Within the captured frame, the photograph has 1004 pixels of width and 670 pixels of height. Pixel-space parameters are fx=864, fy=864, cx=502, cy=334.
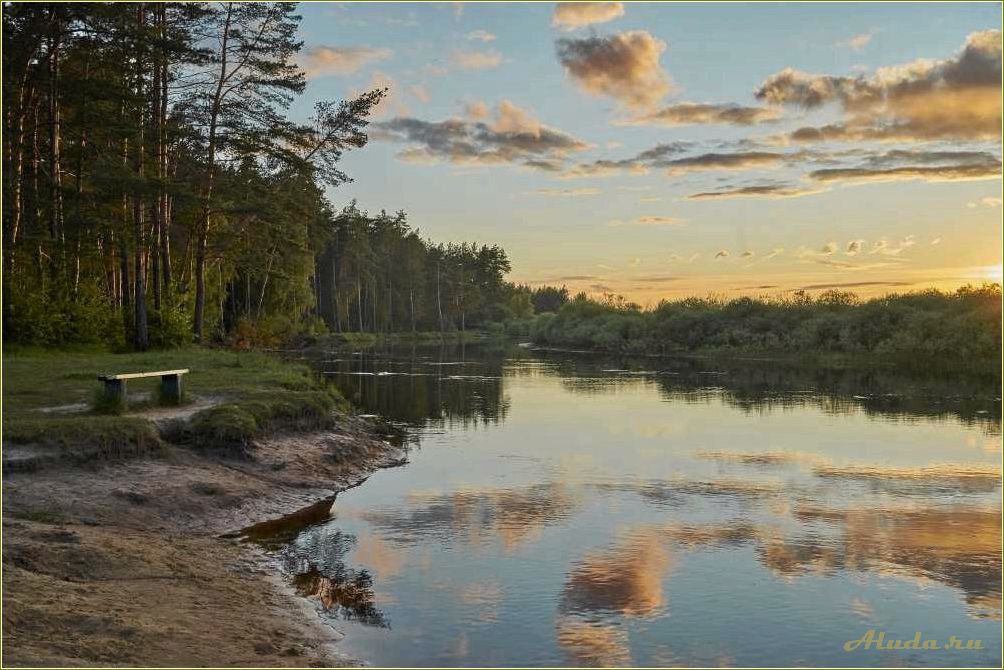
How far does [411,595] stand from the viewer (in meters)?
10.4

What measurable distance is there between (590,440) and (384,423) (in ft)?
21.7

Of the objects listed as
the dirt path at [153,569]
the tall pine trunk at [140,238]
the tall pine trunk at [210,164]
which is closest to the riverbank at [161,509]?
the dirt path at [153,569]

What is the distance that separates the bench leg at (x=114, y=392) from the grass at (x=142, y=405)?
24 centimetres

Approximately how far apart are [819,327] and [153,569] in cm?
6108

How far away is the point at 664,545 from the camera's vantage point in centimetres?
1258

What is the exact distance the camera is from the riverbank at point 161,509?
7.95 m

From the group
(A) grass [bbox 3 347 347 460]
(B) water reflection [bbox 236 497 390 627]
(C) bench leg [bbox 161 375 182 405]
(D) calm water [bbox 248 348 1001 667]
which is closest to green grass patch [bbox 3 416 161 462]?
(A) grass [bbox 3 347 347 460]

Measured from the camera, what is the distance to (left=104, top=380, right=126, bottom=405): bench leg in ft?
56.4

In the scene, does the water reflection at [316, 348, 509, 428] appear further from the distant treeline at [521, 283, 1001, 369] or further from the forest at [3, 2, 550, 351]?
the distant treeline at [521, 283, 1001, 369]

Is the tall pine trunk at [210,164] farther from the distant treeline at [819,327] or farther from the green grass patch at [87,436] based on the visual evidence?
the distant treeline at [819,327]

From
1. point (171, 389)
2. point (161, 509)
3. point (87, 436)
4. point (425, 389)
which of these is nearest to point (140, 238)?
point (425, 389)

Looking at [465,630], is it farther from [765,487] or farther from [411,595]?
[765,487]

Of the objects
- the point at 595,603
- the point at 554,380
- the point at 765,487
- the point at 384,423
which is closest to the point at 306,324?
the point at 554,380

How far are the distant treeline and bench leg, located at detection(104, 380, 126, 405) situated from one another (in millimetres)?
47466
